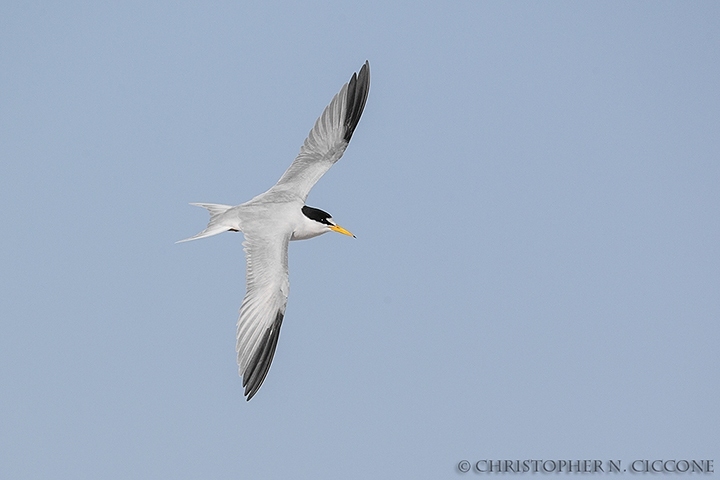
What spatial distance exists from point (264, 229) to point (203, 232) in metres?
0.91

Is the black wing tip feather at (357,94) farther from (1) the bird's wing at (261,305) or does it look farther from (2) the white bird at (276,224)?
(1) the bird's wing at (261,305)

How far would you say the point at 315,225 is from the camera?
23.7 m

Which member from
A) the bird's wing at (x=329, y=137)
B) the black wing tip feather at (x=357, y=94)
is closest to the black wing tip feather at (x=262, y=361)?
the bird's wing at (x=329, y=137)

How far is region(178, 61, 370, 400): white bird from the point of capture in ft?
72.2

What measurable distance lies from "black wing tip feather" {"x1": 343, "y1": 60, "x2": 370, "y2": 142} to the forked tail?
11.1 ft

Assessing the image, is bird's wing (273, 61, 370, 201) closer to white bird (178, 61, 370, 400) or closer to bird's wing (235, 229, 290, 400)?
white bird (178, 61, 370, 400)

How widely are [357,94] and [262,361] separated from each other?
626 centimetres

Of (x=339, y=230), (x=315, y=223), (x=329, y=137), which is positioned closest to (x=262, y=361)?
(x=315, y=223)

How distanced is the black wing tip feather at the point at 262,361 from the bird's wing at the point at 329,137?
319cm

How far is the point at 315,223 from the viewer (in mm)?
23719

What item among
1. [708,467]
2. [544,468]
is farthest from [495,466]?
[708,467]

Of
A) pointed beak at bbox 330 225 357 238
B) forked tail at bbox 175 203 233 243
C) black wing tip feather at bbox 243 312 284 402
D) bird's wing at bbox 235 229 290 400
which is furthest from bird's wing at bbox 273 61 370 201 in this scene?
black wing tip feather at bbox 243 312 284 402

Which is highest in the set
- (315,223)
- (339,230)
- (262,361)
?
(315,223)

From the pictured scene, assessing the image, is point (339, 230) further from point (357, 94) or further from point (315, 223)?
point (357, 94)
